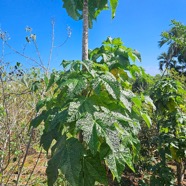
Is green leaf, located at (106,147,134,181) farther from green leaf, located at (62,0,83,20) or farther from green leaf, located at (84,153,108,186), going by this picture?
green leaf, located at (62,0,83,20)

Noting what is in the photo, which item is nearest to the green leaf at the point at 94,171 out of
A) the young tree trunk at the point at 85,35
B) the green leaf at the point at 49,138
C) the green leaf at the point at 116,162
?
the green leaf at the point at 116,162

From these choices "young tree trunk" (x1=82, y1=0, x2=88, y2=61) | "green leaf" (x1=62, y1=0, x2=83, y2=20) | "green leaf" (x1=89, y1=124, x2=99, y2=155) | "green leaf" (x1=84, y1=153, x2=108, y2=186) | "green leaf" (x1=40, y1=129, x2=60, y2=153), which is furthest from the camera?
"green leaf" (x1=62, y1=0, x2=83, y2=20)

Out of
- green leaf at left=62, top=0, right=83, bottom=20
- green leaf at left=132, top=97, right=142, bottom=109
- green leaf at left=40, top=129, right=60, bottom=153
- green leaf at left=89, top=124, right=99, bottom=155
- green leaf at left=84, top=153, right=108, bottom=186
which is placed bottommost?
green leaf at left=84, top=153, right=108, bottom=186

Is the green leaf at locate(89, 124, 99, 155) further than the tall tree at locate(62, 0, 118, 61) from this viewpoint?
No

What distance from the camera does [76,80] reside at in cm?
132

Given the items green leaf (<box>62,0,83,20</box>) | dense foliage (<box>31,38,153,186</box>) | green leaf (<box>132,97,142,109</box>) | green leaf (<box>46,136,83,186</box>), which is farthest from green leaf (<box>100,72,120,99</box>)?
green leaf (<box>62,0,83,20</box>)

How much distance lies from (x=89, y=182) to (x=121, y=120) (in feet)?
1.27

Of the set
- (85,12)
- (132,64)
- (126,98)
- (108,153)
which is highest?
(85,12)

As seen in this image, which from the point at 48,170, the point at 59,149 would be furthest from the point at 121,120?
the point at 48,170

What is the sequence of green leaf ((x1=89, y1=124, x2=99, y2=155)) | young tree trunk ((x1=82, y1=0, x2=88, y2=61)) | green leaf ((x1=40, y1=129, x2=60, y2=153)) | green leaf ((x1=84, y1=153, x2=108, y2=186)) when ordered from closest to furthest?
green leaf ((x1=89, y1=124, x2=99, y2=155)) → green leaf ((x1=84, y1=153, x2=108, y2=186)) → green leaf ((x1=40, y1=129, x2=60, y2=153)) → young tree trunk ((x1=82, y1=0, x2=88, y2=61))

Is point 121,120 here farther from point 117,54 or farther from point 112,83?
point 117,54

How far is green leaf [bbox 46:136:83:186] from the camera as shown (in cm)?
114

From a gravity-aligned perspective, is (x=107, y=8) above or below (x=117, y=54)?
above

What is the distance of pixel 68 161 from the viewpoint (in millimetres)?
1175
